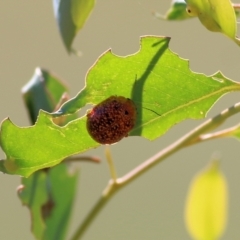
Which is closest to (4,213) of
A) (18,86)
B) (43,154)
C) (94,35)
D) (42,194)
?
(18,86)

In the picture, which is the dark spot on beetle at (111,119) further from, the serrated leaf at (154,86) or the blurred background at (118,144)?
the blurred background at (118,144)

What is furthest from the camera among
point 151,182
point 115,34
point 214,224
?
point 151,182

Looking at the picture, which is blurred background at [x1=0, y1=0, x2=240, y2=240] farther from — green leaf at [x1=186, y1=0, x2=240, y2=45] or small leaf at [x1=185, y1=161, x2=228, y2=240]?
green leaf at [x1=186, y1=0, x2=240, y2=45]

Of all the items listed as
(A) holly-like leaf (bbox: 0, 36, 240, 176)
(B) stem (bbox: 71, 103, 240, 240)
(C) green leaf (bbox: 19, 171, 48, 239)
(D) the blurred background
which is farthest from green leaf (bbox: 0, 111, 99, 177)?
(D) the blurred background

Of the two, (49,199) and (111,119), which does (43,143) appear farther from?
(49,199)

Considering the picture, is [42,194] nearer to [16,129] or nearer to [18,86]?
[16,129]

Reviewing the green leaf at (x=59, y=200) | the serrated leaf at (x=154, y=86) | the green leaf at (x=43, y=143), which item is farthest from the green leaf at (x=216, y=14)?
the green leaf at (x=59, y=200)

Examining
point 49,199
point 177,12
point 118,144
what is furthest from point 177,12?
point 118,144
